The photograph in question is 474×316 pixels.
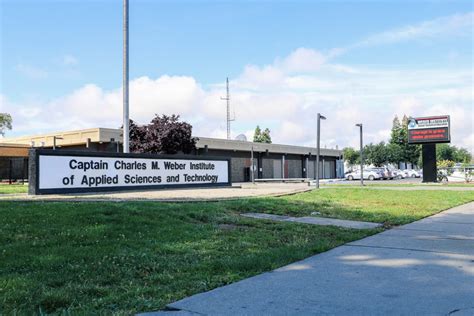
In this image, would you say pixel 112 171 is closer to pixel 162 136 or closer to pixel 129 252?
pixel 129 252

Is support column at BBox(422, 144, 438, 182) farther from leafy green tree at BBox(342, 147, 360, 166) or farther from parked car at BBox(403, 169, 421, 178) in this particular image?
leafy green tree at BBox(342, 147, 360, 166)

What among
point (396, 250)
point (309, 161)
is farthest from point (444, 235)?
point (309, 161)

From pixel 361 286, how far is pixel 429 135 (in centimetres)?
3934

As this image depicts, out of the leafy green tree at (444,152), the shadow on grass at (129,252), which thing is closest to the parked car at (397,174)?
the shadow on grass at (129,252)

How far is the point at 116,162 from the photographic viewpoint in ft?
63.3

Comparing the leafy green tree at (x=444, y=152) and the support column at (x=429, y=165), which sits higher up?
the leafy green tree at (x=444, y=152)

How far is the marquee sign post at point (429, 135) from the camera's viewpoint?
40688 millimetres

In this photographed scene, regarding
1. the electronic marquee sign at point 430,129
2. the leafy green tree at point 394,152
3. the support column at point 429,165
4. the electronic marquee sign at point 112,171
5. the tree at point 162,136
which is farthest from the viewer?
the leafy green tree at point 394,152

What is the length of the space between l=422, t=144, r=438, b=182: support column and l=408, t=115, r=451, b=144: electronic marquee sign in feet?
2.95

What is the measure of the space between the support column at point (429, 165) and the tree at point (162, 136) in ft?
67.7

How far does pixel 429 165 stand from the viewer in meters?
40.8

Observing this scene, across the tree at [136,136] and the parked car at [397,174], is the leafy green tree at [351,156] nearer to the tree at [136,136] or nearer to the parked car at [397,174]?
the parked car at [397,174]

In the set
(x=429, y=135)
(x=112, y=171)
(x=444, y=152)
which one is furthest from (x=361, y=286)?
(x=444, y=152)

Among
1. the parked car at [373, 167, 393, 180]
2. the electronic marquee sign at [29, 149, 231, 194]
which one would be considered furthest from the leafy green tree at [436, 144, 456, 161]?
the electronic marquee sign at [29, 149, 231, 194]
